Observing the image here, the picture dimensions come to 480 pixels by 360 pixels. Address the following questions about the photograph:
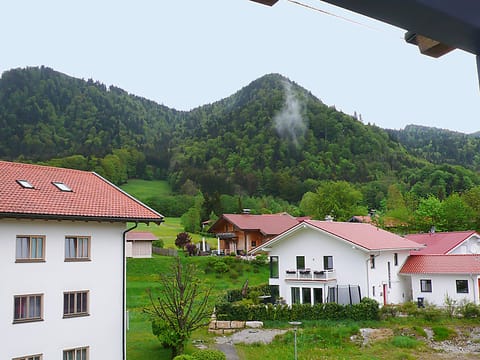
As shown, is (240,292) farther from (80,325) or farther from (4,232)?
(4,232)

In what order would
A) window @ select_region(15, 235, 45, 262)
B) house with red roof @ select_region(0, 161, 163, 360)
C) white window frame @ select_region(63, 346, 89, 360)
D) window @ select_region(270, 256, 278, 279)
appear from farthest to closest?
window @ select_region(270, 256, 278, 279)
white window frame @ select_region(63, 346, 89, 360)
window @ select_region(15, 235, 45, 262)
house with red roof @ select_region(0, 161, 163, 360)

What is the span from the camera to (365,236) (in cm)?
2806

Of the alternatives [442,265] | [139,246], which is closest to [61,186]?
[442,265]

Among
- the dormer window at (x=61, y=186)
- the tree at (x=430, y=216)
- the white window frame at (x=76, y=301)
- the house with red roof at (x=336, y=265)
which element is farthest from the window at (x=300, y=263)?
the tree at (x=430, y=216)

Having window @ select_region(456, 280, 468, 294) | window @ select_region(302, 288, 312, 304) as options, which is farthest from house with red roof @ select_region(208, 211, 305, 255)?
window @ select_region(456, 280, 468, 294)

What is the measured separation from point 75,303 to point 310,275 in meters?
14.3

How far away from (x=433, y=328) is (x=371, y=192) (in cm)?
7378

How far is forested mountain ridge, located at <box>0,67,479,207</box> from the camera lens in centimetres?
10612

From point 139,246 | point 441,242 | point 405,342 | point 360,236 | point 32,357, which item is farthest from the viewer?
point 139,246

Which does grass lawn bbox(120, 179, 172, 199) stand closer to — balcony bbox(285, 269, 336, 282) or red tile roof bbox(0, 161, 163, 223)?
balcony bbox(285, 269, 336, 282)

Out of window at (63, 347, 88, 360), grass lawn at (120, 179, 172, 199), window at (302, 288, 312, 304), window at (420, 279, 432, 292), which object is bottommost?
window at (63, 347, 88, 360)

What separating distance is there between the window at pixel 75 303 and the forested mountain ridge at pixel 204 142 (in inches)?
2858

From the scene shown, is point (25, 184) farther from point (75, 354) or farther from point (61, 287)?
point (75, 354)

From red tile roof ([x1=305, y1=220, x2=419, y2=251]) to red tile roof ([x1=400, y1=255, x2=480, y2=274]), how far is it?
110cm
